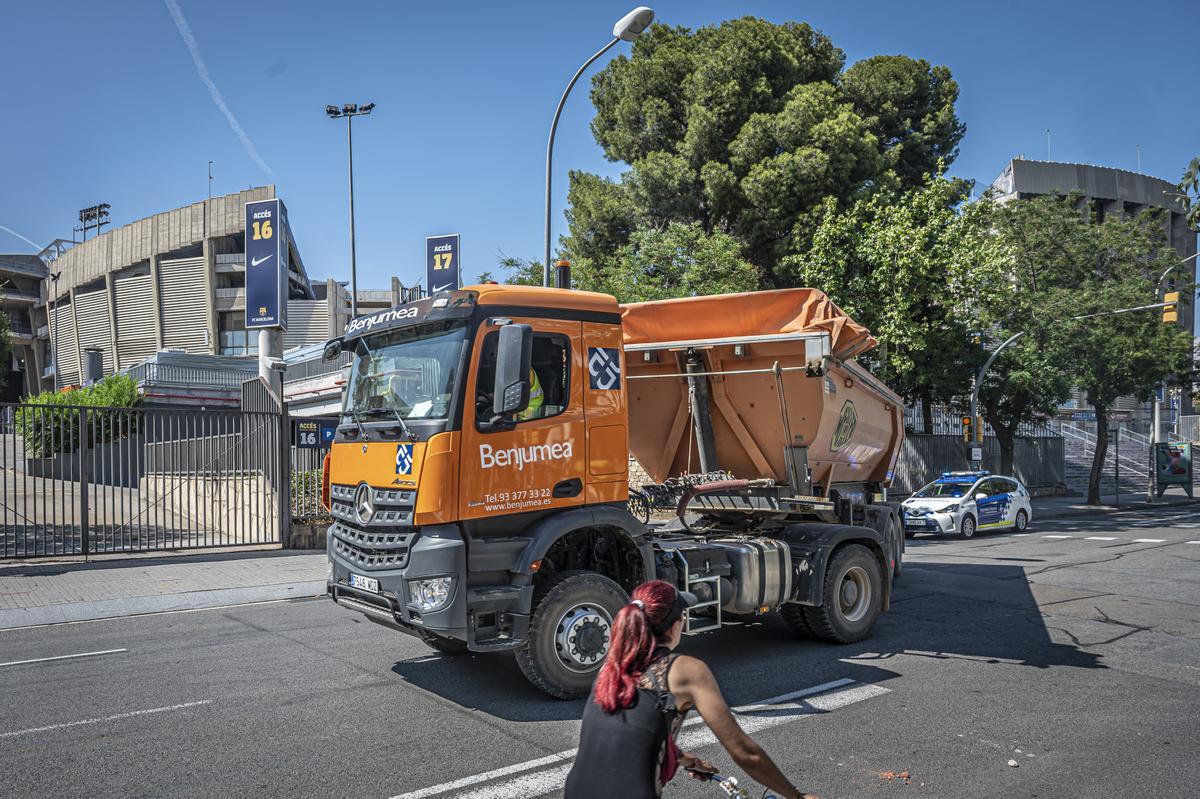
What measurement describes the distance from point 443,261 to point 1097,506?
2415 centimetres

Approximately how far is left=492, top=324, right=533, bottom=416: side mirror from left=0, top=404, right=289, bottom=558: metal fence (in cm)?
1021

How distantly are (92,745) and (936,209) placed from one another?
A: 22.2m

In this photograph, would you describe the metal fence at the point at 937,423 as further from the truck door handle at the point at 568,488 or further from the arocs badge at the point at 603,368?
the truck door handle at the point at 568,488

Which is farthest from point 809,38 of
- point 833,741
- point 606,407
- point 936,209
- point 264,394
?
point 833,741

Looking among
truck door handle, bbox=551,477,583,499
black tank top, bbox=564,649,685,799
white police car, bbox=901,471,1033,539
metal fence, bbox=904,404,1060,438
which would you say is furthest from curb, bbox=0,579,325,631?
metal fence, bbox=904,404,1060,438

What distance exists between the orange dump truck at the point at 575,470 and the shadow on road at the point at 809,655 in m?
0.29

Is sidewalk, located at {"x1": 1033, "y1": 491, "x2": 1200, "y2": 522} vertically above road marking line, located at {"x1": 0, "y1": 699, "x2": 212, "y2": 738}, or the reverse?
road marking line, located at {"x1": 0, "y1": 699, "x2": 212, "y2": 738}

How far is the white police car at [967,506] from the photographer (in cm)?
2034

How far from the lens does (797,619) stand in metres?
8.13

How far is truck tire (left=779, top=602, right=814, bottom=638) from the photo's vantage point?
26.5ft

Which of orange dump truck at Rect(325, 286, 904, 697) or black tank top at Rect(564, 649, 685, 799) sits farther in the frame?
orange dump truck at Rect(325, 286, 904, 697)

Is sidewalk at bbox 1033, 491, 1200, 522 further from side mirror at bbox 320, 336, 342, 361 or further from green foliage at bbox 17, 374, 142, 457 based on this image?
green foliage at bbox 17, 374, 142, 457

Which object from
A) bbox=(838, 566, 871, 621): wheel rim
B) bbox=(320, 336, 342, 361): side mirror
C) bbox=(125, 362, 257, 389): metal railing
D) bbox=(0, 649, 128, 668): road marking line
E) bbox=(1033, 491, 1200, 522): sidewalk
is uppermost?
bbox=(125, 362, 257, 389): metal railing

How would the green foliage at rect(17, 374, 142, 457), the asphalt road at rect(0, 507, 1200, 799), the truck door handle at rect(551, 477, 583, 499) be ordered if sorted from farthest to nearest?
the green foliage at rect(17, 374, 142, 457) < the truck door handle at rect(551, 477, 583, 499) < the asphalt road at rect(0, 507, 1200, 799)
